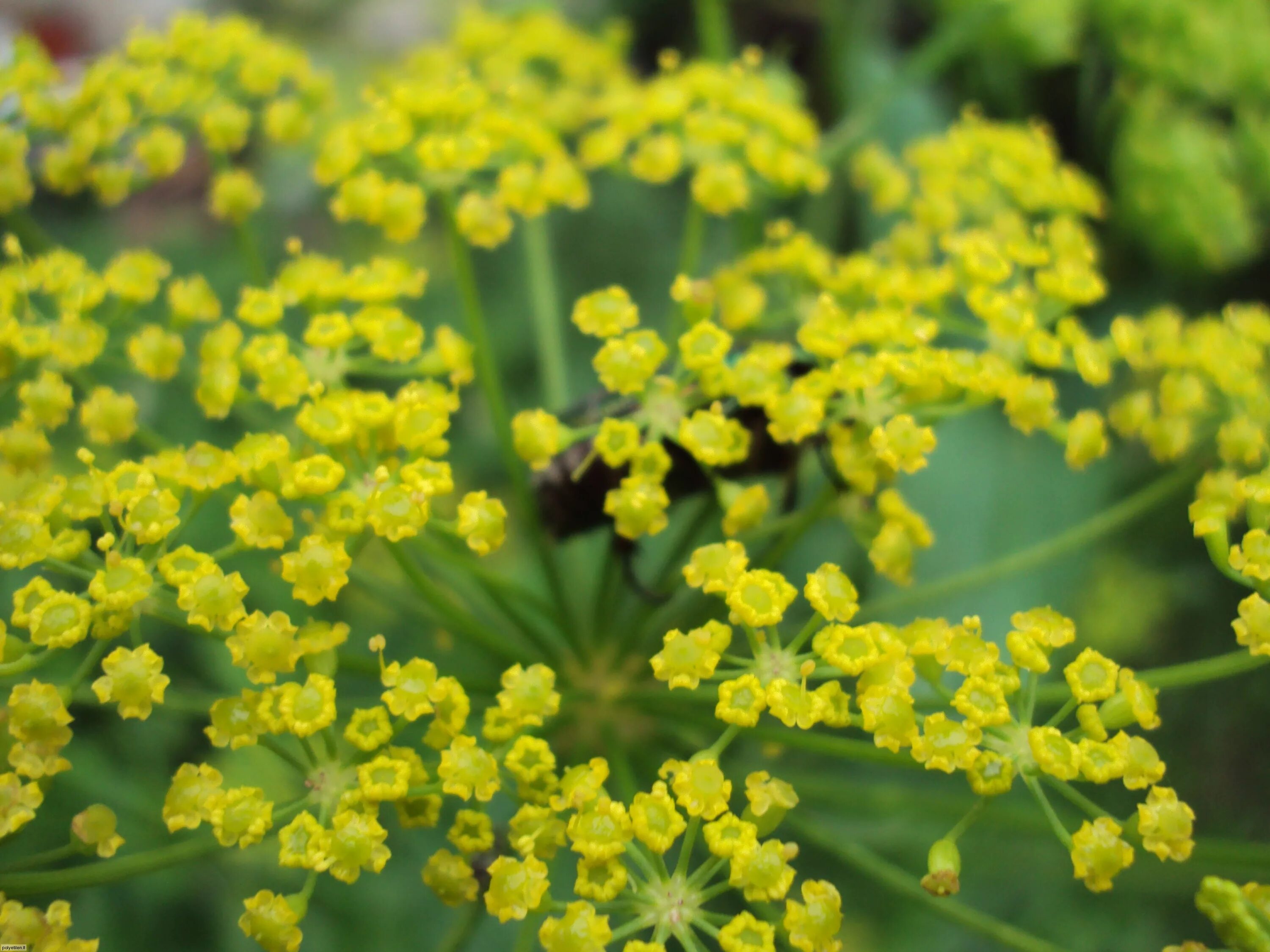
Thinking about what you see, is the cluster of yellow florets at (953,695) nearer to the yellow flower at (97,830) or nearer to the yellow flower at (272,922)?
the yellow flower at (272,922)

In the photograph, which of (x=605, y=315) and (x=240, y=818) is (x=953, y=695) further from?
(x=240, y=818)

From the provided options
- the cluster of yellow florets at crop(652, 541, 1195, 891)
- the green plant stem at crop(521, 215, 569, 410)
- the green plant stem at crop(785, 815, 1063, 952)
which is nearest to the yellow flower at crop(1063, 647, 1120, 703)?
the cluster of yellow florets at crop(652, 541, 1195, 891)

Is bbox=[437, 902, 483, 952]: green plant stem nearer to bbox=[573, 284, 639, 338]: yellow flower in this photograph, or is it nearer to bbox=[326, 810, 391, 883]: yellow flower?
bbox=[326, 810, 391, 883]: yellow flower

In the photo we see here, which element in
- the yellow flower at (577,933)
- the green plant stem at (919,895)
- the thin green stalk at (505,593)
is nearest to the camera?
the yellow flower at (577,933)

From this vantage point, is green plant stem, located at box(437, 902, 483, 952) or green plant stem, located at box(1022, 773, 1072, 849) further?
green plant stem, located at box(437, 902, 483, 952)

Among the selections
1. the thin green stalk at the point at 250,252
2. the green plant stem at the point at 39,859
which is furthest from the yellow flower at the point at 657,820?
→ the thin green stalk at the point at 250,252

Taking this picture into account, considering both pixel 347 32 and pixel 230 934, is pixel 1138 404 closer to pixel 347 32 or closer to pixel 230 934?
pixel 230 934
